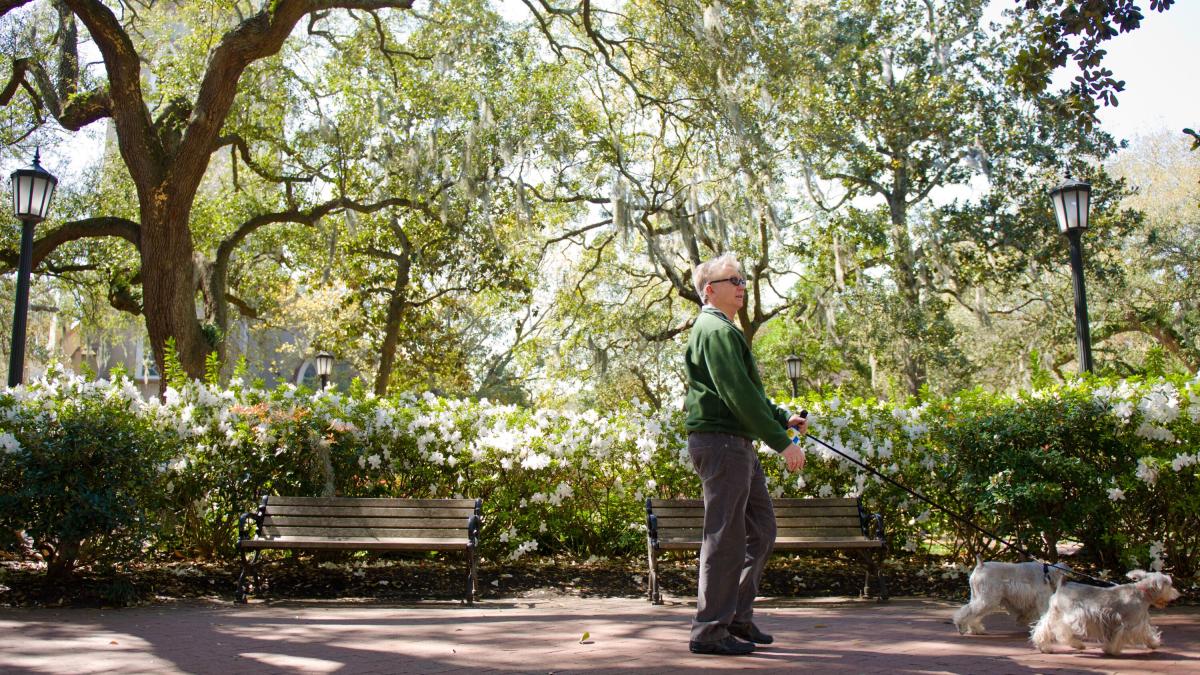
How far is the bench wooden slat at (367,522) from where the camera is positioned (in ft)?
23.0

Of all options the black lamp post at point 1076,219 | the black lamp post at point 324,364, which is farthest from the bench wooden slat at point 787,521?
the black lamp post at point 324,364

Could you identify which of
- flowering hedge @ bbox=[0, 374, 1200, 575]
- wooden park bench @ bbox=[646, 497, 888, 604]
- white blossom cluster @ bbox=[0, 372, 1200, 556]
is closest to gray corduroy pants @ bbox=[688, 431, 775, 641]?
wooden park bench @ bbox=[646, 497, 888, 604]

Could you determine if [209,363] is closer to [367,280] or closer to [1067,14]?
[1067,14]

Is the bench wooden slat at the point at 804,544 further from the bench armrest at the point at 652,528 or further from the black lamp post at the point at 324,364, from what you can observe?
the black lamp post at the point at 324,364

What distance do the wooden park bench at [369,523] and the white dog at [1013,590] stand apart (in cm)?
360

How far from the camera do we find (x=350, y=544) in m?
6.71

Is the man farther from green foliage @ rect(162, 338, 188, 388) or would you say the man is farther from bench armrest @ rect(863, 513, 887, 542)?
green foliage @ rect(162, 338, 188, 388)

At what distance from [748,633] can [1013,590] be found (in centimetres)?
150

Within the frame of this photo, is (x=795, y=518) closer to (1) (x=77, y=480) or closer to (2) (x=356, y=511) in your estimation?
(2) (x=356, y=511)

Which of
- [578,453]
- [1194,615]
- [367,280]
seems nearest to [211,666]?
[578,453]

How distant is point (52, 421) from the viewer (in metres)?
6.43

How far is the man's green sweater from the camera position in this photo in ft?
13.4

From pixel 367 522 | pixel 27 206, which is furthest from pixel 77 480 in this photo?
pixel 27 206

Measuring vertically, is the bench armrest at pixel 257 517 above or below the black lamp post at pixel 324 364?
below
